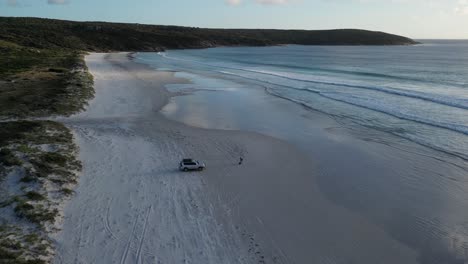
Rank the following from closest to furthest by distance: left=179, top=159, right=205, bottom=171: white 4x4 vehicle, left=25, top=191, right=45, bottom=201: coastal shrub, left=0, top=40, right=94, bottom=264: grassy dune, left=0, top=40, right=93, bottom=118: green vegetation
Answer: left=0, top=40, right=94, bottom=264: grassy dune → left=25, top=191, right=45, bottom=201: coastal shrub → left=179, top=159, right=205, bottom=171: white 4x4 vehicle → left=0, top=40, right=93, bottom=118: green vegetation

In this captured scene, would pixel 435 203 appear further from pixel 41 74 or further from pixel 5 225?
pixel 41 74

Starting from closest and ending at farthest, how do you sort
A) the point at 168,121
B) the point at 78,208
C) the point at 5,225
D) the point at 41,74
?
the point at 5,225, the point at 78,208, the point at 168,121, the point at 41,74

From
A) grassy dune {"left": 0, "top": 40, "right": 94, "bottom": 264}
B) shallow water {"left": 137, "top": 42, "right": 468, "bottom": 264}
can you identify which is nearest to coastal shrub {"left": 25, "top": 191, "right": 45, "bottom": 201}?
grassy dune {"left": 0, "top": 40, "right": 94, "bottom": 264}

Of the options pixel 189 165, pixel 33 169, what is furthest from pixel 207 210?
pixel 33 169

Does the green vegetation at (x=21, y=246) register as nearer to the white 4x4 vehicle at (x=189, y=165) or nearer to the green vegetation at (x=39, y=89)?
the white 4x4 vehicle at (x=189, y=165)

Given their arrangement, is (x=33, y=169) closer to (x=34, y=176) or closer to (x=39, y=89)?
(x=34, y=176)

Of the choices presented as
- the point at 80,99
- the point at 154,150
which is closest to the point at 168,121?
the point at 154,150

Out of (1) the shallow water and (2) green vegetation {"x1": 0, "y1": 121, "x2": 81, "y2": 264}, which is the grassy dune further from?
(1) the shallow water
